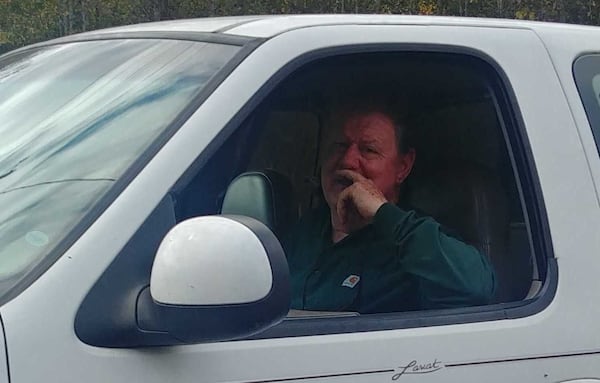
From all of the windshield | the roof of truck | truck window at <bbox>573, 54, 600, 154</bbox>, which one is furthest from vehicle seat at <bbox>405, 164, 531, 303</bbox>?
the windshield

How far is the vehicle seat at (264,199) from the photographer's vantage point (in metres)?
2.50

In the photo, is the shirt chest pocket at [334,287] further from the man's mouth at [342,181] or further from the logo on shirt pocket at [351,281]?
the man's mouth at [342,181]

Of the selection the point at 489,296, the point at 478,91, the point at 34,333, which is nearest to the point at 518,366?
the point at 489,296

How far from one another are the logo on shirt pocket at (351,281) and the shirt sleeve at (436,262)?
0.45 ft

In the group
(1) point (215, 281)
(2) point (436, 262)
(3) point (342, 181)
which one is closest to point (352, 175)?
(3) point (342, 181)

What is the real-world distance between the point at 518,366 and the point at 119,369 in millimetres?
951

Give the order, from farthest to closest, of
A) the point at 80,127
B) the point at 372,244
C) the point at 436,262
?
1. the point at 372,244
2. the point at 436,262
3. the point at 80,127

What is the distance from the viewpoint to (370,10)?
1388 centimetres

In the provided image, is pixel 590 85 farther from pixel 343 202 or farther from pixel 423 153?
pixel 343 202

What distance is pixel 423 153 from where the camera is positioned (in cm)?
300

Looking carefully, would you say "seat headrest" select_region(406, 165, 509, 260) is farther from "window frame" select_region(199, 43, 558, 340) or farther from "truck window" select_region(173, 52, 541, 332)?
"window frame" select_region(199, 43, 558, 340)

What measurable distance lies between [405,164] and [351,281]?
439mm

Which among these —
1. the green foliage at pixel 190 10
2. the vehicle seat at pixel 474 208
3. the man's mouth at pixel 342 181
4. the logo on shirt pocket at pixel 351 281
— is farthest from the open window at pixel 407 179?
the green foliage at pixel 190 10

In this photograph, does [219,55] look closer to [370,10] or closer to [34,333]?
[34,333]
